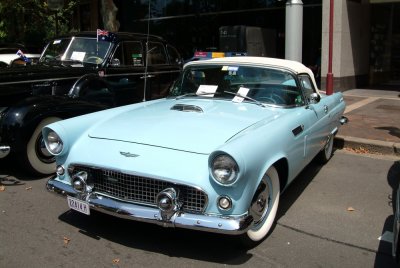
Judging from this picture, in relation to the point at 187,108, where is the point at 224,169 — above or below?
below

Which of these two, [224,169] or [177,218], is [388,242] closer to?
[224,169]

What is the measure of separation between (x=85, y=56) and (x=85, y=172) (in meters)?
4.01

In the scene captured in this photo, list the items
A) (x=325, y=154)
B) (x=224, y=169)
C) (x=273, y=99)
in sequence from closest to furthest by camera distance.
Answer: (x=224, y=169) → (x=273, y=99) → (x=325, y=154)

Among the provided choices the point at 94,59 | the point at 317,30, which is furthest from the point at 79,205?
the point at 317,30

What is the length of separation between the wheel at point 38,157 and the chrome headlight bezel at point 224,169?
10.0 feet

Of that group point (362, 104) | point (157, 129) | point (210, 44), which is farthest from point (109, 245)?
point (210, 44)

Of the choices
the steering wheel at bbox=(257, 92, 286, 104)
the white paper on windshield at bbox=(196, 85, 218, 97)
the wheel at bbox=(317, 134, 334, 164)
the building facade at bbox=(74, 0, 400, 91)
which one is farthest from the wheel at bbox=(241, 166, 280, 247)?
the building facade at bbox=(74, 0, 400, 91)

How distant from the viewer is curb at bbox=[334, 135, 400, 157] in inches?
273

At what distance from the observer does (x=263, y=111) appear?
4582 millimetres

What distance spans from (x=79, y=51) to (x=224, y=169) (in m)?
4.92

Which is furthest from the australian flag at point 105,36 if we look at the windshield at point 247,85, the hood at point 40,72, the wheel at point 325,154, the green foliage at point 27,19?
the green foliage at point 27,19

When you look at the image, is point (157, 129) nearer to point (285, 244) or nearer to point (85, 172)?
point (85, 172)

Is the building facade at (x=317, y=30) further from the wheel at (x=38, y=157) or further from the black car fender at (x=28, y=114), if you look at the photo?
the wheel at (x=38, y=157)

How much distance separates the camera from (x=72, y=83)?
6773 millimetres
